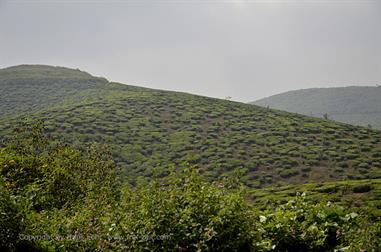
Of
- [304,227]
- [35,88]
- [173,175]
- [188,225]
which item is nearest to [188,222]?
[188,225]

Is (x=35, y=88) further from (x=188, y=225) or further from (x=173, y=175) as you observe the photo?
(x=188, y=225)

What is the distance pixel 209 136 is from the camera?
35.0m

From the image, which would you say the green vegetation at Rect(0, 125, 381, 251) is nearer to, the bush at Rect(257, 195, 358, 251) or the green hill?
the bush at Rect(257, 195, 358, 251)

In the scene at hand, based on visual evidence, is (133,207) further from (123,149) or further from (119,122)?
(119,122)

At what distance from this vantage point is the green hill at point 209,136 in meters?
26.6

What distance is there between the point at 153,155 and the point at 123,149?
8.35 ft

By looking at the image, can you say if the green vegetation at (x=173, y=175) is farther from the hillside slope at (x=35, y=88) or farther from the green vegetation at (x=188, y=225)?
the hillside slope at (x=35, y=88)

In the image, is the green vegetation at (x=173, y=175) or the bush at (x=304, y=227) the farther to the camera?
the bush at (x=304, y=227)

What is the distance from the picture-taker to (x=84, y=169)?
1455 cm

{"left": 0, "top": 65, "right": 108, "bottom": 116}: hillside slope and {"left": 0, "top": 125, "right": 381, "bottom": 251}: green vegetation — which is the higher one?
{"left": 0, "top": 65, "right": 108, "bottom": 116}: hillside slope

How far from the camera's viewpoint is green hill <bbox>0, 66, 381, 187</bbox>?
87.2ft

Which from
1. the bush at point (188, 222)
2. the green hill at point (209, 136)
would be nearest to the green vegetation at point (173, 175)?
the bush at point (188, 222)

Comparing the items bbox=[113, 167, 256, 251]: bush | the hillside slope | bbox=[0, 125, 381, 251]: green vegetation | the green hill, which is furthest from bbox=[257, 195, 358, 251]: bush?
the hillside slope

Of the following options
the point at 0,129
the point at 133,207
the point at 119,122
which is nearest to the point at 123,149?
the point at 119,122
